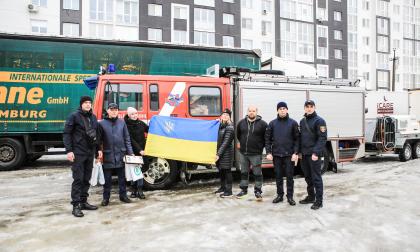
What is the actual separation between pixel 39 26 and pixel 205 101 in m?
30.4

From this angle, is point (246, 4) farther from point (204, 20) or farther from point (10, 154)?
point (10, 154)

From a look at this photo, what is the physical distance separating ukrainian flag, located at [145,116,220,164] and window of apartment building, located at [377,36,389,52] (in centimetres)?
5863

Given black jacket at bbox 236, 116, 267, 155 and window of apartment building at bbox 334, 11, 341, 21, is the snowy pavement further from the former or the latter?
window of apartment building at bbox 334, 11, 341, 21

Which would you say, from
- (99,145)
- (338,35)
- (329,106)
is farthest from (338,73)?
(99,145)

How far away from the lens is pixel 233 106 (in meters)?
8.87

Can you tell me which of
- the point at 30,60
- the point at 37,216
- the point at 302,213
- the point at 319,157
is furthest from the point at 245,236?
the point at 30,60

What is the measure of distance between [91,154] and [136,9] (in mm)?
33456

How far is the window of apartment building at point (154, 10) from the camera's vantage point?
123ft

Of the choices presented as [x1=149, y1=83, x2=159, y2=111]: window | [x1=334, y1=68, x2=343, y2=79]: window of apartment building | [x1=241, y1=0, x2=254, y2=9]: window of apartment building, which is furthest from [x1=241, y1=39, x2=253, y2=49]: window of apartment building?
[x1=149, y1=83, x2=159, y2=111]: window

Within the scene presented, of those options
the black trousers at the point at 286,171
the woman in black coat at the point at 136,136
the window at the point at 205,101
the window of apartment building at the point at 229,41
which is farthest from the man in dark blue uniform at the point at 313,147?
the window of apartment building at the point at 229,41

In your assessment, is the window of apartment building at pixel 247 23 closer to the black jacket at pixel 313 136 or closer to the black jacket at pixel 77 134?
the black jacket at pixel 313 136

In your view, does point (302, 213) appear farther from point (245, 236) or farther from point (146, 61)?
point (146, 61)

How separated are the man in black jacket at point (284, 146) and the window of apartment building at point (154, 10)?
109 ft

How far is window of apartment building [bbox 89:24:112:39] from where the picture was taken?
1388 inches
